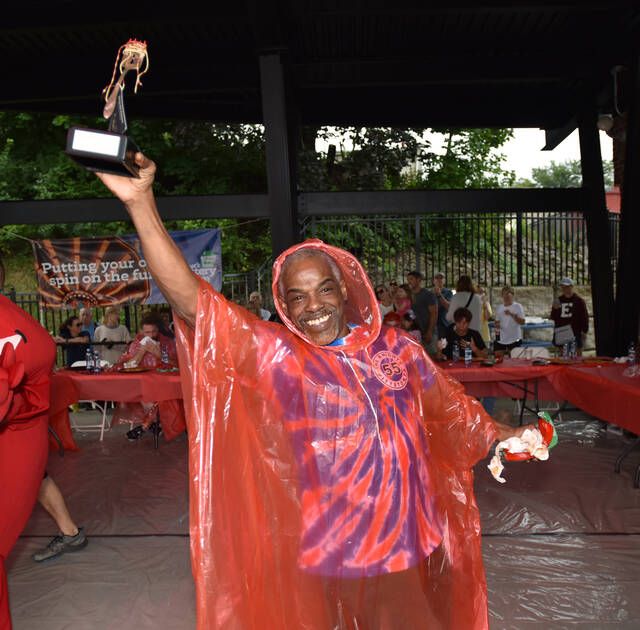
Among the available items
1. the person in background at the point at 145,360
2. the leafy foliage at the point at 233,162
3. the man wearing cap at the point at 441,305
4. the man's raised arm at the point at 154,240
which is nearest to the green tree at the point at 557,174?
the leafy foliage at the point at 233,162

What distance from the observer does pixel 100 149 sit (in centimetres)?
155

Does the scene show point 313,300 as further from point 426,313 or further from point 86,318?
point 86,318

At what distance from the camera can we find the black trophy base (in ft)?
5.06

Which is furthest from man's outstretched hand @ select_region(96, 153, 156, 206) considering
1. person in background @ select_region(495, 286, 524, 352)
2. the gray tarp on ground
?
person in background @ select_region(495, 286, 524, 352)

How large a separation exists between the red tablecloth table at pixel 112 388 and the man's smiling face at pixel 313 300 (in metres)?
4.55

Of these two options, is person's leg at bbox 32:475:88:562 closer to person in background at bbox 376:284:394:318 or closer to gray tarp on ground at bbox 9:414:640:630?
gray tarp on ground at bbox 9:414:640:630

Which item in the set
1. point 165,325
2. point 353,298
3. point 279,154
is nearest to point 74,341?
point 165,325

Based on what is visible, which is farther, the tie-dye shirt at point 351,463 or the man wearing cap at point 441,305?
the man wearing cap at point 441,305

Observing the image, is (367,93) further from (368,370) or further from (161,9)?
(368,370)

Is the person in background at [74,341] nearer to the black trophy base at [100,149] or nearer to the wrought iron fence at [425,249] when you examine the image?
the wrought iron fence at [425,249]

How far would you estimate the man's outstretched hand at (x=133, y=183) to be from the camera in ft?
5.40

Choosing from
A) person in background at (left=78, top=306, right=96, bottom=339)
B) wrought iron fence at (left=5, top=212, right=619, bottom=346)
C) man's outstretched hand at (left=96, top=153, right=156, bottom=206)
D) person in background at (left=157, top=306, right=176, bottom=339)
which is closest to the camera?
man's outstretched hand at (left=96, top=153, right=156, bottom=206)

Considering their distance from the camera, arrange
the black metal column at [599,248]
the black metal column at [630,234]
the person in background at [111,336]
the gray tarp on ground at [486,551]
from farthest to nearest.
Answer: the person in background at [111,336], the black metal column at [599,248], the black metal column at [630,234], the gray tarp on ground at [486,551]

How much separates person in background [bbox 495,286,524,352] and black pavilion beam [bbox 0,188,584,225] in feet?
4.86
